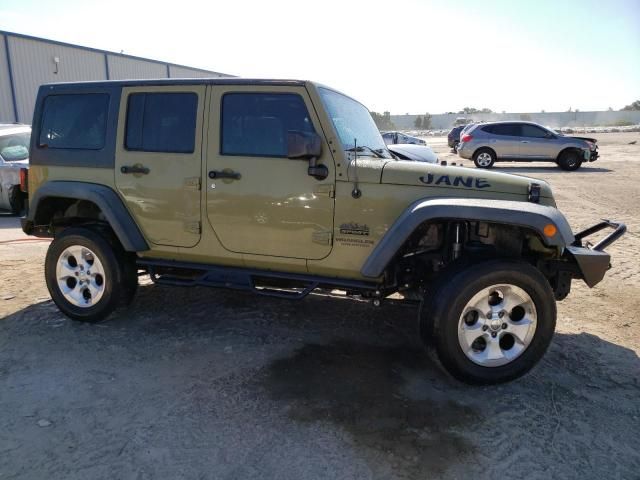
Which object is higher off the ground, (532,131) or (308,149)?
(532,131)

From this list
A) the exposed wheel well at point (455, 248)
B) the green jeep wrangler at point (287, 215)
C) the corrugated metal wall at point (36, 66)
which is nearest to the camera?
the green jeep wrangler at point (287, 215)

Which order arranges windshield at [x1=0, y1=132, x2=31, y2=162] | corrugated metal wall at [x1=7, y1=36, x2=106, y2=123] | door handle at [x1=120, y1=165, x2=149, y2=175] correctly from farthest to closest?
1. corrugated metal wall at [x1=7, y1=36, x2=106, y2=123]
2. windshield at [x1=0, y1=132, x2=31, y2=162]
3. door handle at [x1=120, y1=165, x2=149, y2=175]

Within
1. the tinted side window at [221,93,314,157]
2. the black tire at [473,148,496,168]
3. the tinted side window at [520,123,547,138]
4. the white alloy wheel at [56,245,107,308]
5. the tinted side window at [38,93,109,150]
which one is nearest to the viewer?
the tinted side window at [221,93,314,157]

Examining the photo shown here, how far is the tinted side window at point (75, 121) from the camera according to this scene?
12.9 feet

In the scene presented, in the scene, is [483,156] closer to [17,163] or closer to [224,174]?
[17,163]

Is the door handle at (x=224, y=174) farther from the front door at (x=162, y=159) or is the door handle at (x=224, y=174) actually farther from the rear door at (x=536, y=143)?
the rear door at (x=536, y=143)

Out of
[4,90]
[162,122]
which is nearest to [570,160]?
[162,122]

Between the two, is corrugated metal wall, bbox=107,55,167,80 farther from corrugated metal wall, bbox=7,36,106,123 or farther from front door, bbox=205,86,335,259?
front door, bbox=205,86,335,259

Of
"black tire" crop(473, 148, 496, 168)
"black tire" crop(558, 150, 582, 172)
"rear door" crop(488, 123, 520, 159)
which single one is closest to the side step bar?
"black tire" crop(473, 148, 496, 168)

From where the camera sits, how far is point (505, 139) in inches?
655

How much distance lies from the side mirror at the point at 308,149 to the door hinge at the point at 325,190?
60 millimetres

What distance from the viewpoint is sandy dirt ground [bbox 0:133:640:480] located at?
2.39 meters

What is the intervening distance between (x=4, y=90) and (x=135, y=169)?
2135 centimetres

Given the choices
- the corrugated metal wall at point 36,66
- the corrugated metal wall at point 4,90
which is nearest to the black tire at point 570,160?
the corrugated metal wall at point 36,66
